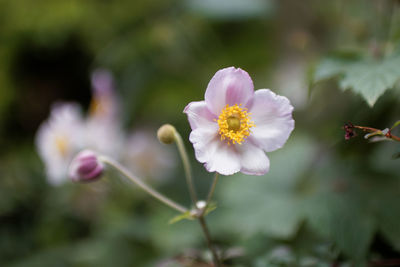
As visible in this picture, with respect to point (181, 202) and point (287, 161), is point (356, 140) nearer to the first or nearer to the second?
point (287, 161)

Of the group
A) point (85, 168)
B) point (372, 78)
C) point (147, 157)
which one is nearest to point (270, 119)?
point (372, 78)

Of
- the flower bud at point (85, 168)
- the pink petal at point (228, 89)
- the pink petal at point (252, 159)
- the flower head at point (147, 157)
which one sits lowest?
the pink petal at point (252, 159)

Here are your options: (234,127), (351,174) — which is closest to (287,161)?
(351,174)

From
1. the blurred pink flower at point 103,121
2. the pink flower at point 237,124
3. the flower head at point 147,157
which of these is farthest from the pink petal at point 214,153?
the flower head at point 147,157

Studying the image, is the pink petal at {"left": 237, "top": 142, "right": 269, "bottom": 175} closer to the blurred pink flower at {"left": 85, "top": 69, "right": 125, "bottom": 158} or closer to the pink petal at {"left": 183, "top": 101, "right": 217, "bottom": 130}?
the pink petal at {"left": 183, "top": 101, "right": 217, "bottom": 130}

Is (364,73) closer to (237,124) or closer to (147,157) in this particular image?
(237,124)

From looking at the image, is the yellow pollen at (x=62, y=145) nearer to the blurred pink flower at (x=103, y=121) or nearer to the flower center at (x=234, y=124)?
the blurred pink flower at (x=103, y=121)
